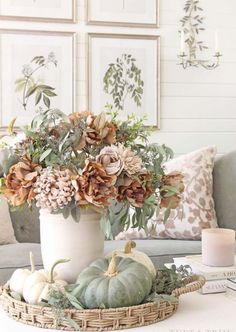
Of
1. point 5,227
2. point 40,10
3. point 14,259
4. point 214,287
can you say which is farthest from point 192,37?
point 214,287

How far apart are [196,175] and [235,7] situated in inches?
57.4

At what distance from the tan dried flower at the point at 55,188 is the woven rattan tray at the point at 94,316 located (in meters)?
0.27

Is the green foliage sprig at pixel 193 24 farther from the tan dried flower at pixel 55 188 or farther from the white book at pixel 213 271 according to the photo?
the tan dried flower at pixel 55 188

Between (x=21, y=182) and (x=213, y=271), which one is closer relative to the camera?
(x=21, y=182)

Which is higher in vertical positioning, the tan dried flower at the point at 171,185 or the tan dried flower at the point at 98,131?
the tan dried flower at the point at 98,131

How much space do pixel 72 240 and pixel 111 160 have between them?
0.85 feet

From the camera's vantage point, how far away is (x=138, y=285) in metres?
1.47

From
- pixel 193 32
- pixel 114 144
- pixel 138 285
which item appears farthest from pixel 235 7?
pixel 138 285

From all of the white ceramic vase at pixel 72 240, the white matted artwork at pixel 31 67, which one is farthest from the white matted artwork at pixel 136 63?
the white ceramic vase at pixel 72 240

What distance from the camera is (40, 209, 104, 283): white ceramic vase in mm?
1596

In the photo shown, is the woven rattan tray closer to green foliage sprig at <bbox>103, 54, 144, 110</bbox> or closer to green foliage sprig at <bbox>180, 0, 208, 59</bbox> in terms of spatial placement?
green foliage sprig at <bbox>103, 54, 144, 110</bbox>

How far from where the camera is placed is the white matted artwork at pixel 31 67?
367cm

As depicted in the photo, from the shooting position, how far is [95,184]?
149 cm

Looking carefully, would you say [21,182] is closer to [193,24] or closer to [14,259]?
[14,259]
